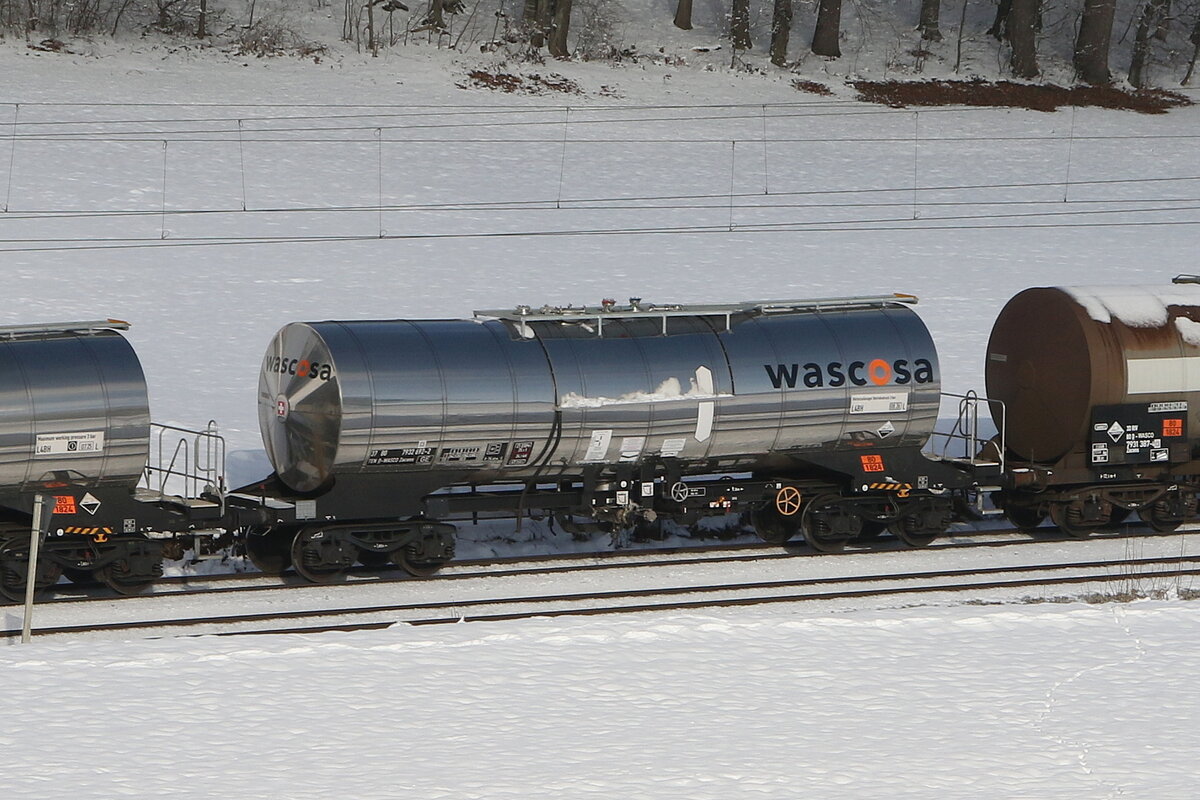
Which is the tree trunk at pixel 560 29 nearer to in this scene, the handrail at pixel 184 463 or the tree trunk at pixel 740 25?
the tree trunk at pixel 740 25

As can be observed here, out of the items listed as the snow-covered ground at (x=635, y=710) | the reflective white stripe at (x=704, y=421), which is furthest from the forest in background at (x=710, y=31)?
the snow-covered ground at (x=635, y=710)

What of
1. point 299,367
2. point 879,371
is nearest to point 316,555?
point 299,367

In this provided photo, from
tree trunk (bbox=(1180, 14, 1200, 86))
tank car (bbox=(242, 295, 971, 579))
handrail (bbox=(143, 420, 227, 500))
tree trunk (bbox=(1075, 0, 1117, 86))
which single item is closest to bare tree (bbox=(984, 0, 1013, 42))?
tree trunk (bbox=(1075, 0, 1117, 86))

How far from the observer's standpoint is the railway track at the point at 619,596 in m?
19.0

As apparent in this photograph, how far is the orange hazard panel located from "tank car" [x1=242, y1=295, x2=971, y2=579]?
0.02 metres

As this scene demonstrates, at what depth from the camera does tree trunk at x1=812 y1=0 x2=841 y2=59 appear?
57562 mm

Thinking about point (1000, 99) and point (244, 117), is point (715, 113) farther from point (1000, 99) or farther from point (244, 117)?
point (244, 117)

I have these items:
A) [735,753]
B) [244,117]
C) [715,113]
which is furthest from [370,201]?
[735,753]

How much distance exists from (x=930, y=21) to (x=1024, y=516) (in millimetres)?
39504

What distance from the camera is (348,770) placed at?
13.8 meters

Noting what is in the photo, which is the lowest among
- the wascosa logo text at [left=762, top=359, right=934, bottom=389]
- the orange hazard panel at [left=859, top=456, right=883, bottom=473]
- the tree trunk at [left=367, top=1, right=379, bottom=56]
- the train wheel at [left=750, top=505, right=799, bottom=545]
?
the train wheel at [left=750, top=505, right=799, bottom=545]

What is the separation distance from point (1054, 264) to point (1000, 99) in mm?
17916

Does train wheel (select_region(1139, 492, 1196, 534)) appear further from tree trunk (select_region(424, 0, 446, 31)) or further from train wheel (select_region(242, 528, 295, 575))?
tree trunk (select_region(424, 0, 446, 31))

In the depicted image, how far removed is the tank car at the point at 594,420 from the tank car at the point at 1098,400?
1544 mm
